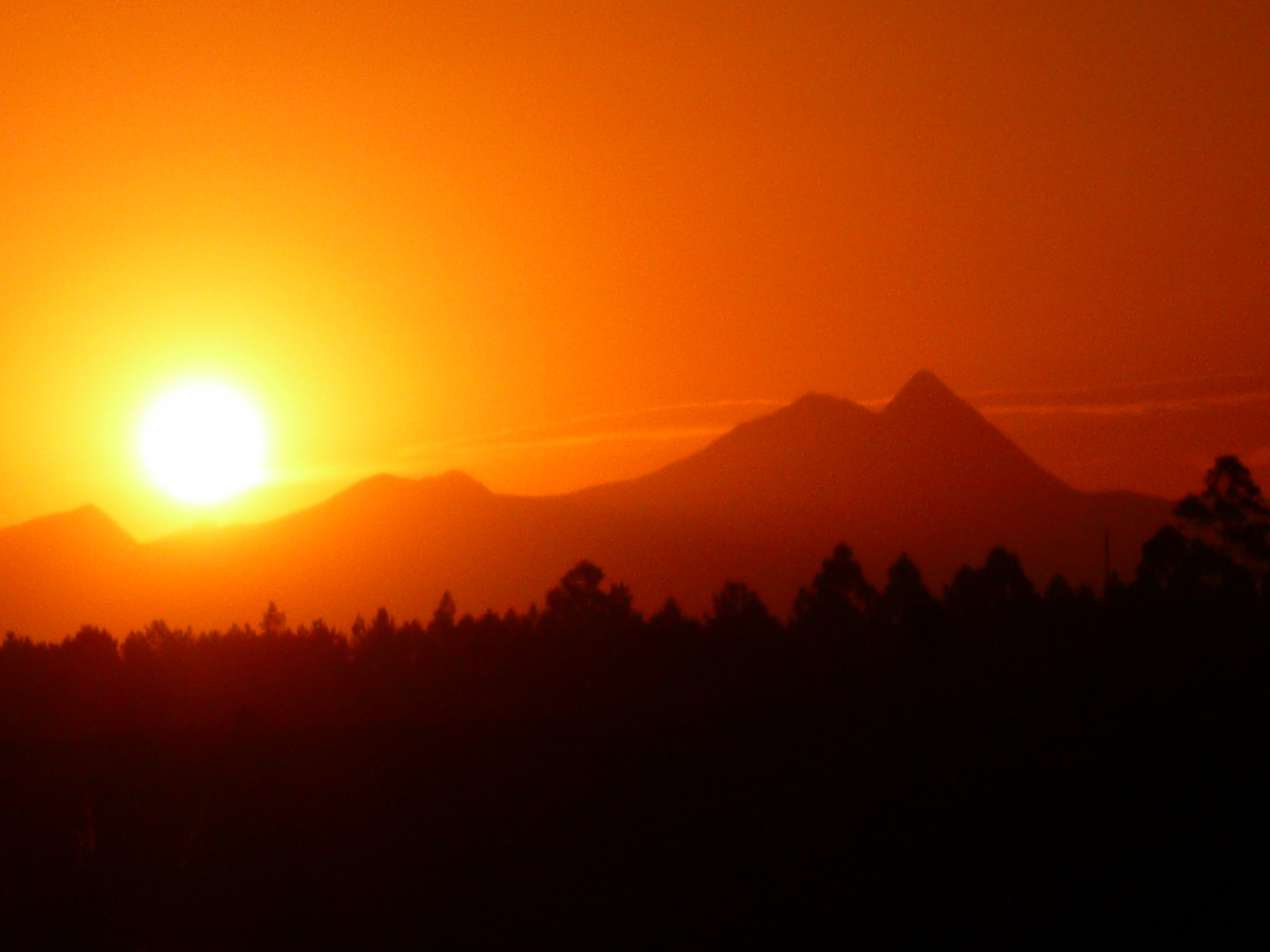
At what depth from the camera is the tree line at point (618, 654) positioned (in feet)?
135

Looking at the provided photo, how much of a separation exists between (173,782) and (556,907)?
1014 cm

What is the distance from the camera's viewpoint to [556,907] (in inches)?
947

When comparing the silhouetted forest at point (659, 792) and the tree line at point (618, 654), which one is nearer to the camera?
the silhouetted forest at point (659, 792)

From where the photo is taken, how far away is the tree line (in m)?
41.3

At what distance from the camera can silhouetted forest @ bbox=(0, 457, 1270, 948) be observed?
23969mm

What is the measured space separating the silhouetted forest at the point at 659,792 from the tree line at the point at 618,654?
0.78 feet

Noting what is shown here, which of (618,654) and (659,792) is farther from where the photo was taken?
(618,654)

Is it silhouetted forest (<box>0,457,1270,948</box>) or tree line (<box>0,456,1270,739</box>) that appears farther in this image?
tree line (<box>0,456,1270,739</box>)

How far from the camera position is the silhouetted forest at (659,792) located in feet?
78.6

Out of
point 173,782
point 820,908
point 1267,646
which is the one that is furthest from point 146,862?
point 1267,646

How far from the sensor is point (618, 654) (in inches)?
2032

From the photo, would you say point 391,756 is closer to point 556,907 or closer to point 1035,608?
point 556,907

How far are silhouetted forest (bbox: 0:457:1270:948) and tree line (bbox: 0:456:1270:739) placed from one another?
9.3 inches

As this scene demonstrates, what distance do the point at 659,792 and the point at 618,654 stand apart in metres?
22.1
